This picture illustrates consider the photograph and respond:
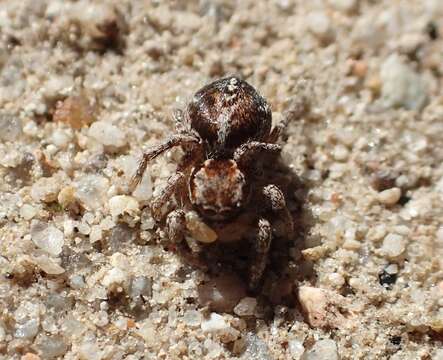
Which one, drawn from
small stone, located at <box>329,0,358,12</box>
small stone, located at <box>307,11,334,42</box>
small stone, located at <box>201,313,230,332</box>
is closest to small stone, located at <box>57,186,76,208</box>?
small stone, located at <box>201,313,230,332</box>

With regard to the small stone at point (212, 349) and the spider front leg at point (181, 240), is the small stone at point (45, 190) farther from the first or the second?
A: the small stone at point (212, 349)

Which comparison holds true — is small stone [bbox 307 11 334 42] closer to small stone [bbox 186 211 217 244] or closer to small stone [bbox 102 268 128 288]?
small stone [bbox 186 211 217 244]

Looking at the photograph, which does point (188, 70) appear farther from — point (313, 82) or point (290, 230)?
point (290, 230)

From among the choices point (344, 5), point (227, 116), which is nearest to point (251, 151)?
point (227, 116)

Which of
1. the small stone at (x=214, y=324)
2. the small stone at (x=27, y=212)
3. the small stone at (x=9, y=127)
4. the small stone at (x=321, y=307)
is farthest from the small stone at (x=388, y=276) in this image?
the small stone at (x=9, y=127)

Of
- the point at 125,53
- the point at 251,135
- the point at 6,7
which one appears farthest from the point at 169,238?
the point at 6,7

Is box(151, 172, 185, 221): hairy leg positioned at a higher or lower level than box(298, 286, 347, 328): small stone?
higher
